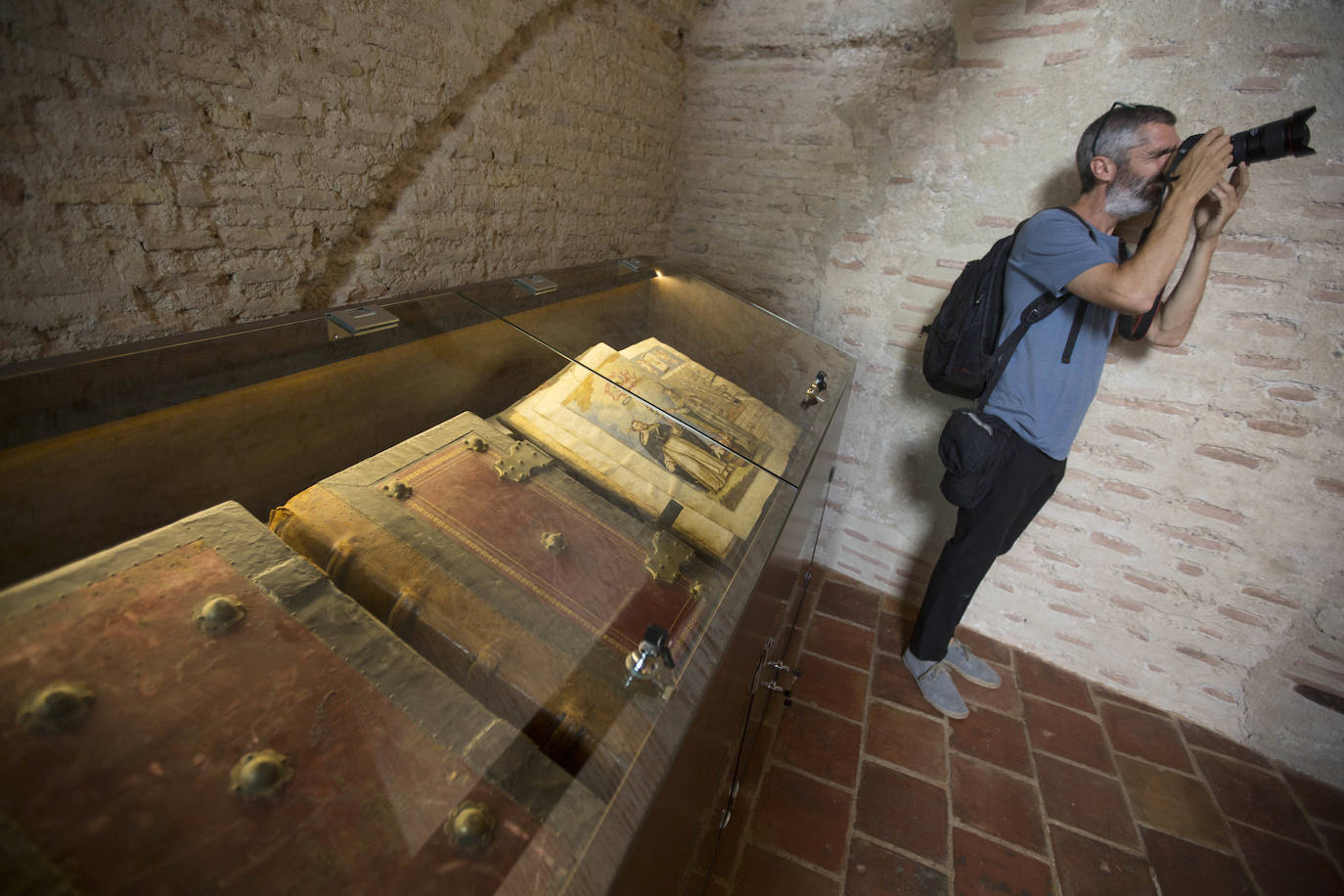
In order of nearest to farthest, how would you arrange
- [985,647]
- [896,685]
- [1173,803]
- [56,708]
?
[56,708], [1173,803], [896,685], [985,647]

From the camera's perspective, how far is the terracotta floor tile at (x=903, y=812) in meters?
2.04

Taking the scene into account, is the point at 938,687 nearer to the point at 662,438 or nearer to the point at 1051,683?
the point at 1051,683

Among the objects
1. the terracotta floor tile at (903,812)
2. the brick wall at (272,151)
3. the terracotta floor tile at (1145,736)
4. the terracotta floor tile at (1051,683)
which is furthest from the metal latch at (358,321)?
the terracotta floor tile at (1145,736)

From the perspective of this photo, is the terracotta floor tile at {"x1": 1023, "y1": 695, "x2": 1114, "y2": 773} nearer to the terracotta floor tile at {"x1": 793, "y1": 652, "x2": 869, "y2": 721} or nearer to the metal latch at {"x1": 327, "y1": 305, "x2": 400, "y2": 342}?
the terracotta floor tile at {"x1": 793, "y1": 652, "x2": 869, "y2": 721}

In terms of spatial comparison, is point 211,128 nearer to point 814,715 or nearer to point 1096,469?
point 814,715

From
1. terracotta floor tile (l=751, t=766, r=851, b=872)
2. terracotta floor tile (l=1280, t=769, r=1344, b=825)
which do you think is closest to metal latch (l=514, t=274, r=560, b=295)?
terracotta floor tile (l=751, t=766, r=851, b=872)

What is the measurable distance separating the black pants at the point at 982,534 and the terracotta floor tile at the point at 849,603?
448 millimetres

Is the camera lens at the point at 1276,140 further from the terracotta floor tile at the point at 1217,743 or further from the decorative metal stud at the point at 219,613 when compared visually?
the decorative metal stud at the point at 219,613

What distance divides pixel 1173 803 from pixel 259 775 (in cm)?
319

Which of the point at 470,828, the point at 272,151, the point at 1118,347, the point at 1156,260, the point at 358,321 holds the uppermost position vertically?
the point at 1156,260

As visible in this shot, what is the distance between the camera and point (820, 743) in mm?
2354

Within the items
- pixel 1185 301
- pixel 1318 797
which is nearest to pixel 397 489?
pixel 1185 301

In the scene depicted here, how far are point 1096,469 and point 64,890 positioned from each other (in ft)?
10.7

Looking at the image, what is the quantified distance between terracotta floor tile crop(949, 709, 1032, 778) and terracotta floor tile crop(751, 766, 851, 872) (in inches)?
26.4
